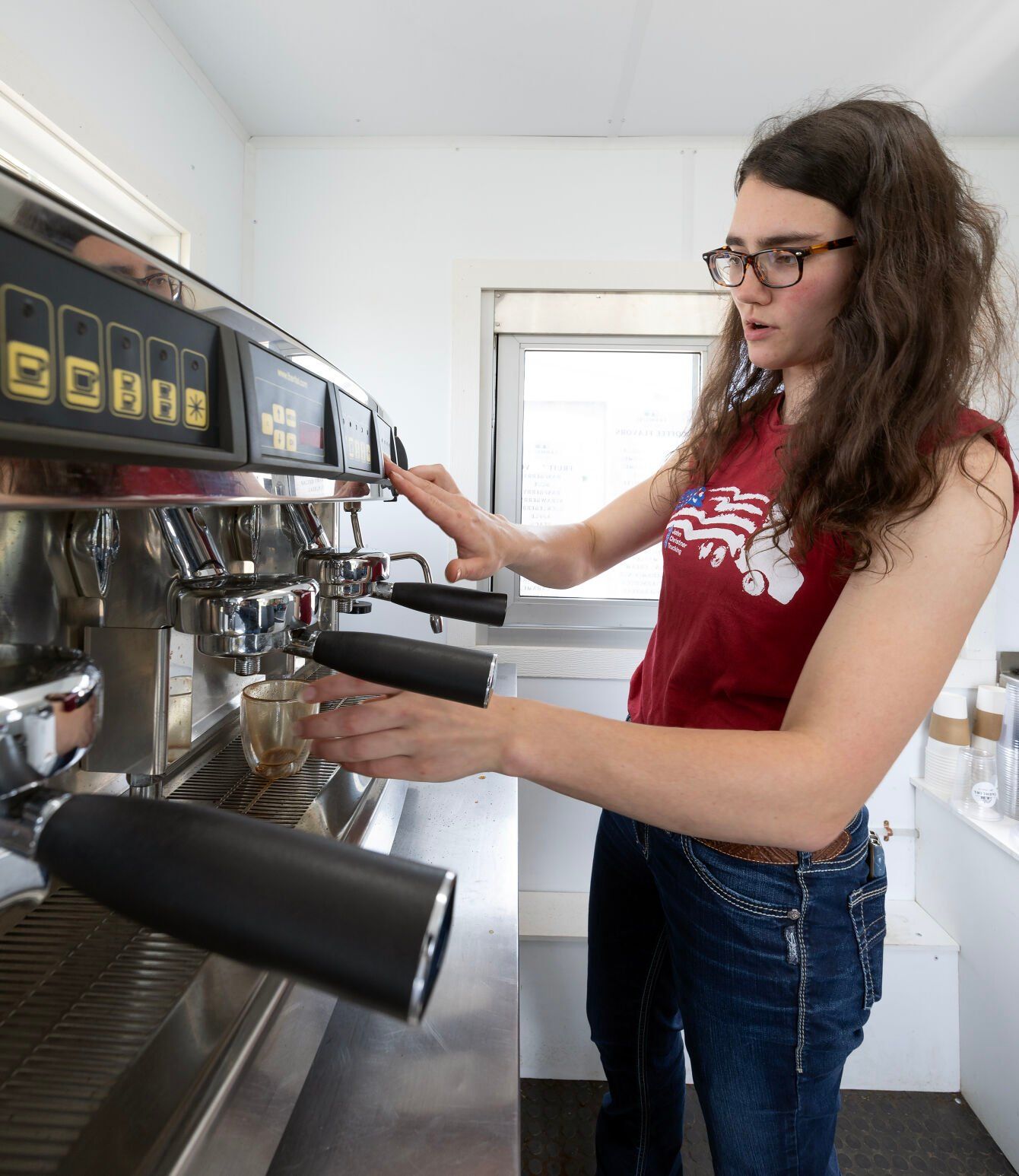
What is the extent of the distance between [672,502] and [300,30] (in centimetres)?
106

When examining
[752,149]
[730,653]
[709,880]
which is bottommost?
[709,880]

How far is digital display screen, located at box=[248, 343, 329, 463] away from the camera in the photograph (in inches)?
15.9

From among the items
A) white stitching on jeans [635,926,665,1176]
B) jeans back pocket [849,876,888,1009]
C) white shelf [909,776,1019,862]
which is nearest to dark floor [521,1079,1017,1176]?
white stitching on jeans [635,926,665,1176]

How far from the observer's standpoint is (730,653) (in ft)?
2.35

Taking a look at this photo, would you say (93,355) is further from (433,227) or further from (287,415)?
(433,227)

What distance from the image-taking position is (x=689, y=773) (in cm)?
50

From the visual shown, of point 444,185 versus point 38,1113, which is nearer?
point 38,1113

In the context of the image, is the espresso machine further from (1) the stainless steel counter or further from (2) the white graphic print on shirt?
(2) the white graphic print on shirt

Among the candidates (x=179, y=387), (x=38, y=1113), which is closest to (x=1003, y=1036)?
(x=38, y=1113)

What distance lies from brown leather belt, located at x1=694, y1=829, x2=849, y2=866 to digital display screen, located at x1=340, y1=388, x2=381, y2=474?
0.47 meters

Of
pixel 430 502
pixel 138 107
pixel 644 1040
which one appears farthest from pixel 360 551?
pixel 138 107

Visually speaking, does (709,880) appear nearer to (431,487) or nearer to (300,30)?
(431,487)

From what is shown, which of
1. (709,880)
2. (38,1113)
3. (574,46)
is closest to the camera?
(38,1113)

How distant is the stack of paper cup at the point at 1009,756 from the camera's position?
1.51m
